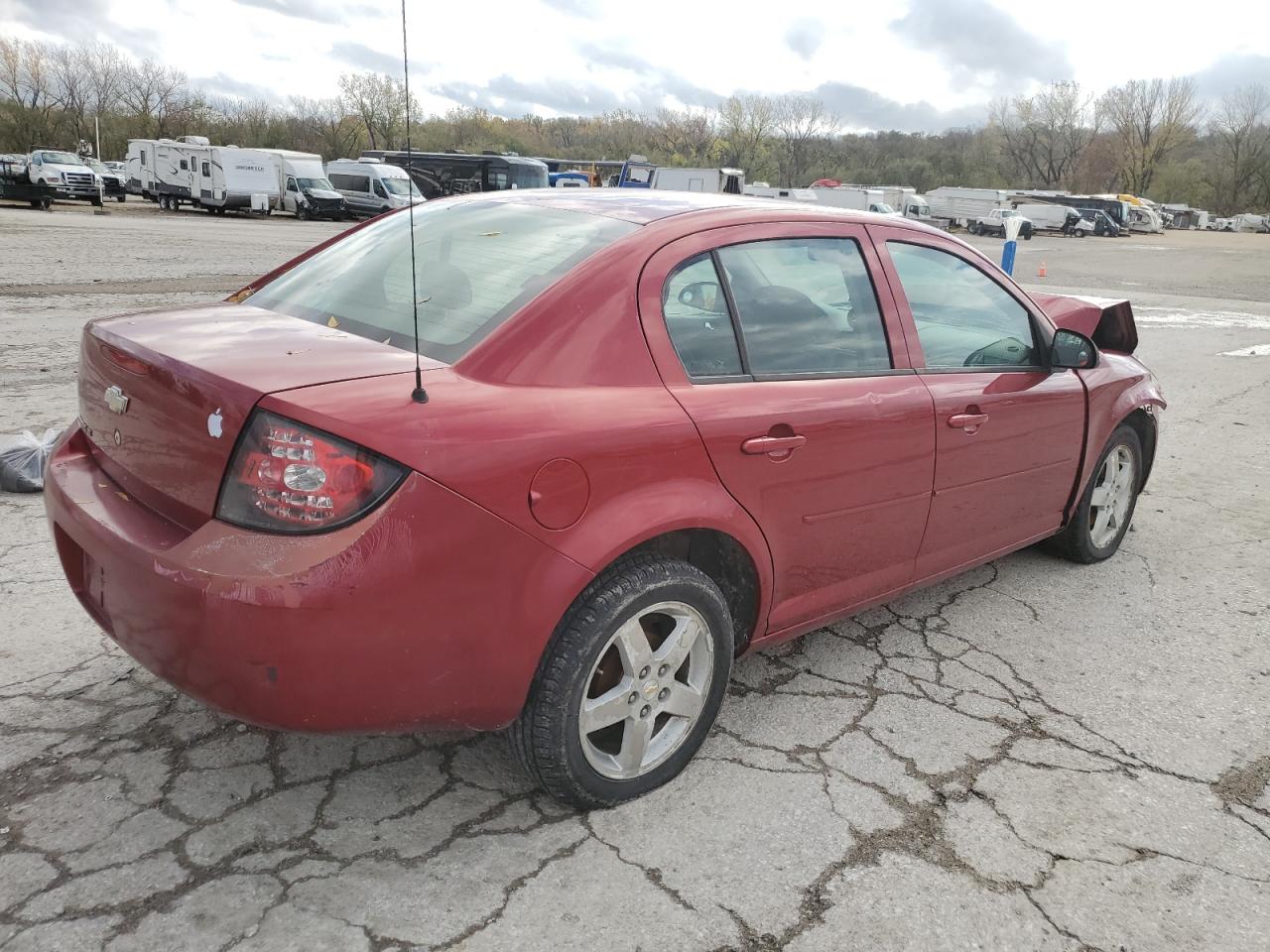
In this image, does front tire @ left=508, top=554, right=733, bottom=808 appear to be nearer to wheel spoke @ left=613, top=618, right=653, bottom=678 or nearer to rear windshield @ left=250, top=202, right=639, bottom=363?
wheel spoke @ left=613, top=618, right=653, bottom=678

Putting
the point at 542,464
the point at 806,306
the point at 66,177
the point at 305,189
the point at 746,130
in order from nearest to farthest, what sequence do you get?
the point at 542,464 → the point at 806,306 → the point at 305,189 → the point at 66,177 → the point at 746,130

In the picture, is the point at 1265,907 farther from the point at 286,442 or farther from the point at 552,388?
the point at 286,442

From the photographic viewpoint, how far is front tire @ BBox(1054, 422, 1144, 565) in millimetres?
4293

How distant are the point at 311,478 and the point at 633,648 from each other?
91cm

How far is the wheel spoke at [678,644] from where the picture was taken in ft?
A: 8.36

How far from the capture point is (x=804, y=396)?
2793 millimetres

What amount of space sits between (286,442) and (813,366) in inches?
61.5

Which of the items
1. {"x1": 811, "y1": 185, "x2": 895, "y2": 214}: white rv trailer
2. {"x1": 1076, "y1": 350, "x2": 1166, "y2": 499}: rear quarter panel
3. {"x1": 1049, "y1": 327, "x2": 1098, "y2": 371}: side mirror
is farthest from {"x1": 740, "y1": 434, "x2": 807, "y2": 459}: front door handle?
{"x1": 811, "y1": 185, "x2": 895, "y2": 214}: white rv trailer

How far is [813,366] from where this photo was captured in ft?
9.52

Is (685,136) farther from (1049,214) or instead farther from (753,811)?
(753,811)

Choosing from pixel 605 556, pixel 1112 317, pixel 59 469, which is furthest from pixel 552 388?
pixel 1112 317

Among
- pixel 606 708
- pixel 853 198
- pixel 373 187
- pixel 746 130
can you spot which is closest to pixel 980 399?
pixel 606 708

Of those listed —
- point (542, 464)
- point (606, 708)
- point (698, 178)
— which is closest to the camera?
point (542, 464)

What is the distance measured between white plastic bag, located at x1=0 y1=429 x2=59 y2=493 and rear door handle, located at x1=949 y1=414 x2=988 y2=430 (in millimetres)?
4021
